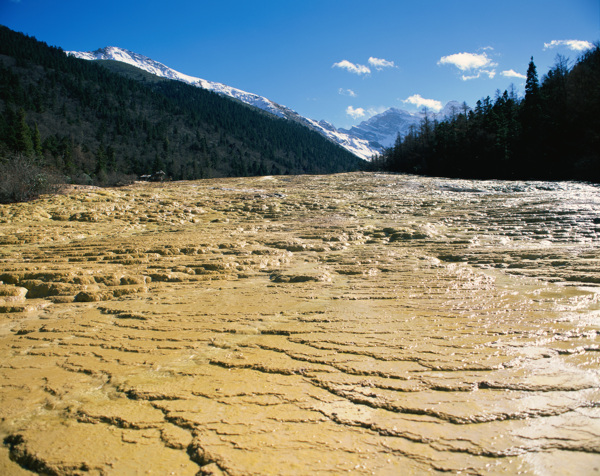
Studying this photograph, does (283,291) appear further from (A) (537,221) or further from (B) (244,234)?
(A) (537,221)

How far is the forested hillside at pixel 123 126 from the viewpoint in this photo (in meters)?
57.3

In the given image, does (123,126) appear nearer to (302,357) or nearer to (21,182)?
(21,182)

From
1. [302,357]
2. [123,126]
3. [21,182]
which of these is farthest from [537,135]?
[123,126]

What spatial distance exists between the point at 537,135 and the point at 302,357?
30.8m

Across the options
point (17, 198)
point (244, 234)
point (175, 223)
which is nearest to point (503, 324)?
point (244, 234)

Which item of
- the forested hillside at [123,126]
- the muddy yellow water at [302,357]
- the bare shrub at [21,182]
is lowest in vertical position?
the muddy yellow water at [302,357]

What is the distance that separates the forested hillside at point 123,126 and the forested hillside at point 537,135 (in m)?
42.2

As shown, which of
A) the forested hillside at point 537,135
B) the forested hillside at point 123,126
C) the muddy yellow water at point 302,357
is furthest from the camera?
the forested hillside at point 123,126

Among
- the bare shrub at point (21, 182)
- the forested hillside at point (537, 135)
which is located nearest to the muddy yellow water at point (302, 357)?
the bare shrub at point (21, 182)

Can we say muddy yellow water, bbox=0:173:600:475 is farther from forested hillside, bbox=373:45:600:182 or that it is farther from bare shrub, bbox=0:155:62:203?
forested hillside, bbox=373:45:600:182

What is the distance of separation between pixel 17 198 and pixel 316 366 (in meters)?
12.9

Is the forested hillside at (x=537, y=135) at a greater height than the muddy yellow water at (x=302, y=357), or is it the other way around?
the forested hillside at (x=537, y=135)

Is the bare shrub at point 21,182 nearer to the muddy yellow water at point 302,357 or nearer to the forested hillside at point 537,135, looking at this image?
the muddy yellow water at point 302,357

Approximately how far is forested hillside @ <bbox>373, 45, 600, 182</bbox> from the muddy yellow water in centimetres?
2040
